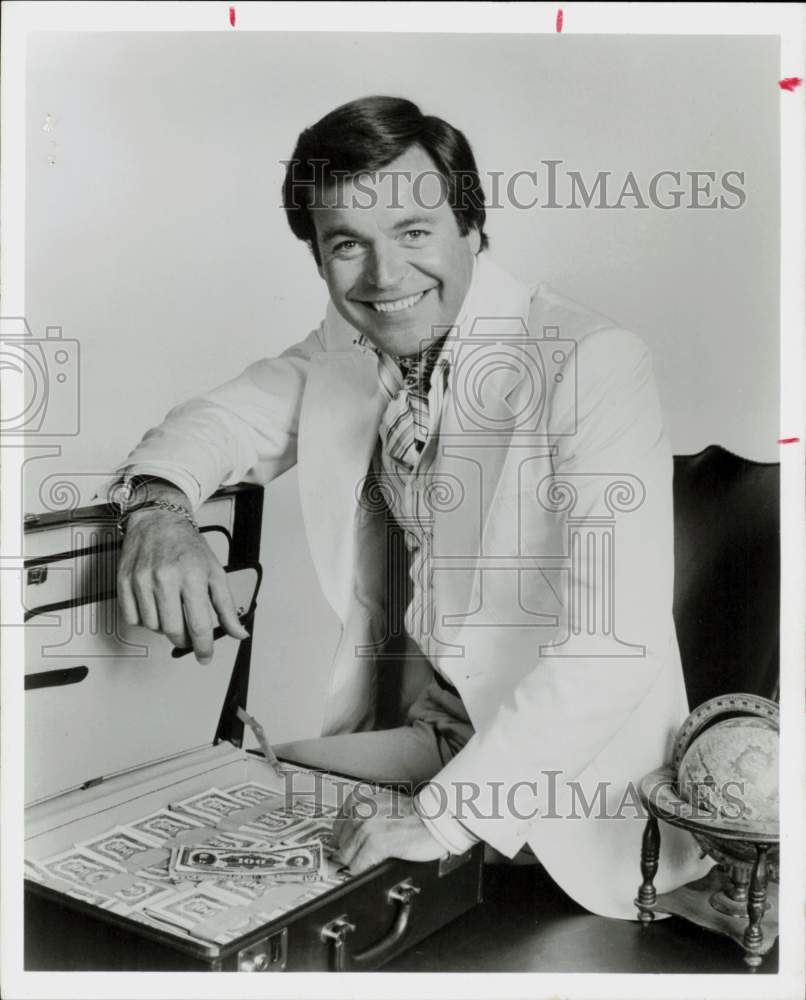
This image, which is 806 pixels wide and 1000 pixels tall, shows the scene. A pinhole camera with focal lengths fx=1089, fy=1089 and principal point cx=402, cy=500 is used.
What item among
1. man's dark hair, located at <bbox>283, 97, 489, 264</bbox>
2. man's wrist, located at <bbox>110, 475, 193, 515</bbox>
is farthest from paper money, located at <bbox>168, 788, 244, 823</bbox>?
man's dark hair, located at <bbox>283, 97, 489, 264</bbox>

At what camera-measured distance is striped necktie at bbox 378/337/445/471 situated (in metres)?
1.93

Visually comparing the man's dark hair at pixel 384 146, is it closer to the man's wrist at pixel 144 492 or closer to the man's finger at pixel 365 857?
the man's wrist at pixel 144 492

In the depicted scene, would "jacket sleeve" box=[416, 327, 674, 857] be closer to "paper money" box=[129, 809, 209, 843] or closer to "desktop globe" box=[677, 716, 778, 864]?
"desktop globe" box=[677, 716, 778, 864]

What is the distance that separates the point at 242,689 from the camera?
6.57 ft

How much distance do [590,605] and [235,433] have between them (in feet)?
2.32

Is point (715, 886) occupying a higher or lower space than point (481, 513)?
lower

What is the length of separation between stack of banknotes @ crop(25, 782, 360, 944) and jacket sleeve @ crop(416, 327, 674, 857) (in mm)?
253

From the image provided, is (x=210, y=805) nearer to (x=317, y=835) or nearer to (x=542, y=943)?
(x=317, y=835)

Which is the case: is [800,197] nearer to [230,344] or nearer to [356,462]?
[356,462]

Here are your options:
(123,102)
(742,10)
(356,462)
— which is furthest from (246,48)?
(742,10)

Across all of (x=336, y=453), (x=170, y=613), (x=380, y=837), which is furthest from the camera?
(x=336, y=453)

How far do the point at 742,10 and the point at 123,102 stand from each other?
3.61 feet

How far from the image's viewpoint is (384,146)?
187 cm

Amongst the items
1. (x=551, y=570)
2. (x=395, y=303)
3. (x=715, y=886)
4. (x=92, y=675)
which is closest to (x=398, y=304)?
(x=395, y=303)
